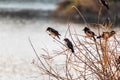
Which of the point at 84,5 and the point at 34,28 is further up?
the point at 84,5

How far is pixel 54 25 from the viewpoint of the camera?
34250mm

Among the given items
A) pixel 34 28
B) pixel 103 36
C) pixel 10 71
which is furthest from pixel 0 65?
pixel 34 28

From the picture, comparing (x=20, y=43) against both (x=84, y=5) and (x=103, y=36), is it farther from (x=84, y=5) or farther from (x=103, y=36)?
(x=103, y=36)

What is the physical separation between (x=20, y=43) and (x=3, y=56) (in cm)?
429

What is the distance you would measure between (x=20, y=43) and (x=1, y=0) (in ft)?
112

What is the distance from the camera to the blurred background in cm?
1847

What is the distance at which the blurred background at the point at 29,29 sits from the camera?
18.5 meters

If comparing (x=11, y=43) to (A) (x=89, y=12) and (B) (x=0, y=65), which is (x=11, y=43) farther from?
(A) (x=89, y=12)

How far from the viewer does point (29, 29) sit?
108 ft

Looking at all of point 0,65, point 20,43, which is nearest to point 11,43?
point 20,43

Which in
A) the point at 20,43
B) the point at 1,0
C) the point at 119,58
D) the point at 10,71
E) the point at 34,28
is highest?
the point at 1,0

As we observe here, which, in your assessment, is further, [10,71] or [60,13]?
[60,13]

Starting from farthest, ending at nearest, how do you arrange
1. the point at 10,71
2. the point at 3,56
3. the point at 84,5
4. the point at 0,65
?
the point at 84,5 < the point at 3,56 < the point at 0,65 < the point at 10,71

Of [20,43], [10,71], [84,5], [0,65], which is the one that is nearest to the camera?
[10,71]
